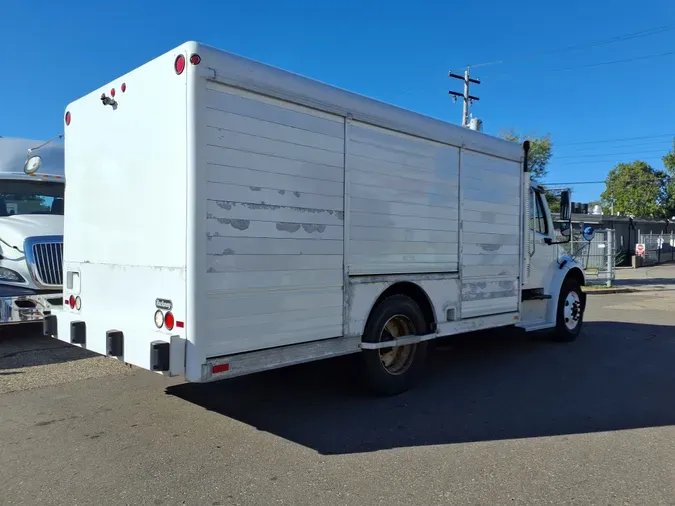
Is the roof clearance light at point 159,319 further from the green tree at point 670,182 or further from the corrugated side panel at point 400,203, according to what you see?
the green tree at point 670,182

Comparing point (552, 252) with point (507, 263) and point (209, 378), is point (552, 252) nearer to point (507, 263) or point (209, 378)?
point (507, 263)

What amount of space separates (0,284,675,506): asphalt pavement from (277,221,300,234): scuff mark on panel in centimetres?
174

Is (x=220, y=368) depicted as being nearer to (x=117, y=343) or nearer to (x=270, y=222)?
(x=117, y=343)

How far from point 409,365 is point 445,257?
49.6 inches

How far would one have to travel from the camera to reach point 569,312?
29.3 ft

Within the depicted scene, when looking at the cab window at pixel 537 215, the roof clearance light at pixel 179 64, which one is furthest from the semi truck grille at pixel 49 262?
the cab window at pixel 537 215

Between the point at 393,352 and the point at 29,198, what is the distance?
645 cm

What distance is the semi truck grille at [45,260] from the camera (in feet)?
23.9

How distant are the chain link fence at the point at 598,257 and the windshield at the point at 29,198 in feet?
51.9

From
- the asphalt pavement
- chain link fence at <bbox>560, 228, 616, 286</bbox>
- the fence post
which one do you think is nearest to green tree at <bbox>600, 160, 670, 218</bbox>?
chain link fence at <bbox>560, 228, 616, 286</bbox>

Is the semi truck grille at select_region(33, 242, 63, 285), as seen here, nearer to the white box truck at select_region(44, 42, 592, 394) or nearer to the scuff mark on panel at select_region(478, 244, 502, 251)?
the white box truck at select_region(44, 42, 592, 394)

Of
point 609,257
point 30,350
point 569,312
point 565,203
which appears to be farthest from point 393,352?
point 609,257

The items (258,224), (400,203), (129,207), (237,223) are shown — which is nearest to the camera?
(237,223)

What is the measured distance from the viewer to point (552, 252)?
853cm
